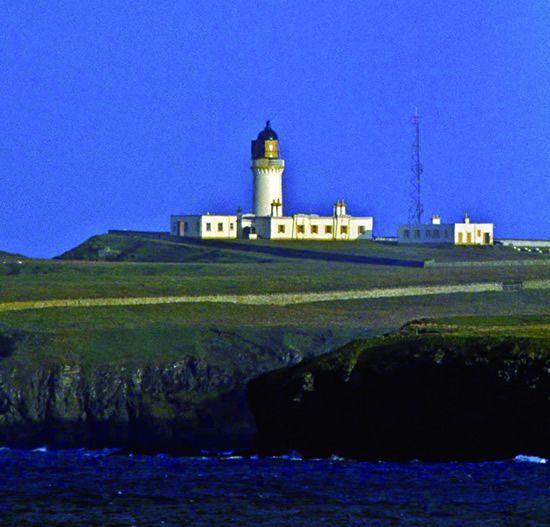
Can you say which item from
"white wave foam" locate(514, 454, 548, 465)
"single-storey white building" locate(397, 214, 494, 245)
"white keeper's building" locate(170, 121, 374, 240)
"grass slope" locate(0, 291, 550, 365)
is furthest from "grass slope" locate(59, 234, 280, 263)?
"white wave foam" locate(514, 454, 548, 465)

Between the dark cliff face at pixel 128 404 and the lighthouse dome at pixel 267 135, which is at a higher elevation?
the lighthouse dome at pixel 267 135

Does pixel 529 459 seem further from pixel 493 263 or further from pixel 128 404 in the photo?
pixel 493 263

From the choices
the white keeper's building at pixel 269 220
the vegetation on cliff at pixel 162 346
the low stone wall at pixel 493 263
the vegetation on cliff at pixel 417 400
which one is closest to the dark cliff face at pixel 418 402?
the vegetation on cliff at pixel 417 400

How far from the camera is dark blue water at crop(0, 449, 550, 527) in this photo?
49375 mm

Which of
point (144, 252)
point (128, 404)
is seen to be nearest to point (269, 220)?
point (144, 252)

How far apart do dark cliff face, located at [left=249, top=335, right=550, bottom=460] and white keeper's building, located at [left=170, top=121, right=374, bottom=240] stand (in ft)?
285

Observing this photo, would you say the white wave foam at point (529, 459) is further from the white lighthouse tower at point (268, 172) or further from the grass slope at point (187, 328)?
the white lighthouse tower at point (268, 172)

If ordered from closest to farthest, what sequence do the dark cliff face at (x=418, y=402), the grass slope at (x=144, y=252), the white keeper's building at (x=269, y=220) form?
the dark cliff face at (x=418, y=402)
the grass slope at (x=144, y=252)
the white keeper's building at (x=269, y=220)

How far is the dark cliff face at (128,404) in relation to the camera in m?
66.1

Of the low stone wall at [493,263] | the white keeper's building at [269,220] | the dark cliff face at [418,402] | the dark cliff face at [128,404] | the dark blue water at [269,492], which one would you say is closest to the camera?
the dark blue water at [269,492]

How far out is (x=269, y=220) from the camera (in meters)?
149

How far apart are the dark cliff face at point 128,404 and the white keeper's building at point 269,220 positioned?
76524mm

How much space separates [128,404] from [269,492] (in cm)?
1599

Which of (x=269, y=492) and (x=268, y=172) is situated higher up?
(x=268, y=172)
